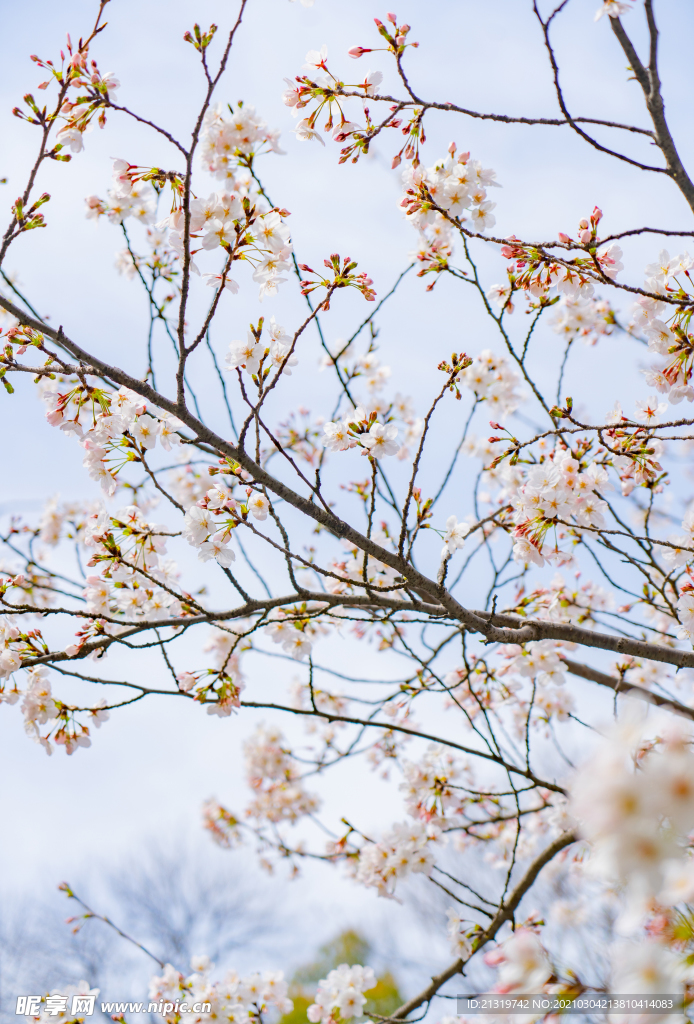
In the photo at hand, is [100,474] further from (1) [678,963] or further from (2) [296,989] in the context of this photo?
(2) [296,989]

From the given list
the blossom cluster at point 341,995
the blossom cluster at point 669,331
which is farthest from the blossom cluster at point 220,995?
the blossom cluster at point 669,331

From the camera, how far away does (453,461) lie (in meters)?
2.40

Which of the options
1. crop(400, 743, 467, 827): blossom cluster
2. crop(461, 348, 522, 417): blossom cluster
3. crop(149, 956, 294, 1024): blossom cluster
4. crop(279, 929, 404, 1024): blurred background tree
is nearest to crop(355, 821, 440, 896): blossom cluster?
crop(400, 743, 467, 827): blossom cluster

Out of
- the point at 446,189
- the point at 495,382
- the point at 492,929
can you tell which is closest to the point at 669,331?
the point at 446,189

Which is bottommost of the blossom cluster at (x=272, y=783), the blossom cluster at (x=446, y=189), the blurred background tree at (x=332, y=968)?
the blurred background tree at (x=332, y=968)

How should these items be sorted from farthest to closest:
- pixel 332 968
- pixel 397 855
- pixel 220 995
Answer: pixel 332 968 < pixel 397 855 < pixel 220 995

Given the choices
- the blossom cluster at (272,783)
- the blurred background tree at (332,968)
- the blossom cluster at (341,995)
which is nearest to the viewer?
the blossom cluster at (341,995)

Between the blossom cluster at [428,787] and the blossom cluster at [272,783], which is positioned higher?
the blossom cluster at [272,783]

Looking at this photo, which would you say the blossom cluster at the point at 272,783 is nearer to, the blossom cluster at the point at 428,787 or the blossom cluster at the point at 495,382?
the blossom cluster at the point at 428,787

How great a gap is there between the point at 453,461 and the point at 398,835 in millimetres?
2103

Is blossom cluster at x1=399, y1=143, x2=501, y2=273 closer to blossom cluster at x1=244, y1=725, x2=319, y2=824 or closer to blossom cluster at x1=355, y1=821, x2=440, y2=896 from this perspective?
blossom cluster at x1=355, y1=821, x2=440, y2=896

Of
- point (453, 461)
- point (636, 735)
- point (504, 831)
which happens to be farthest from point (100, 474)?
point (504, 831)

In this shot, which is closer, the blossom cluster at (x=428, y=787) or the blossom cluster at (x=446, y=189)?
the blossom cluster at (x=446, y=189)

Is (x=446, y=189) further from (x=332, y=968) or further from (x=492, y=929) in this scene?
(x=332, y=968)
